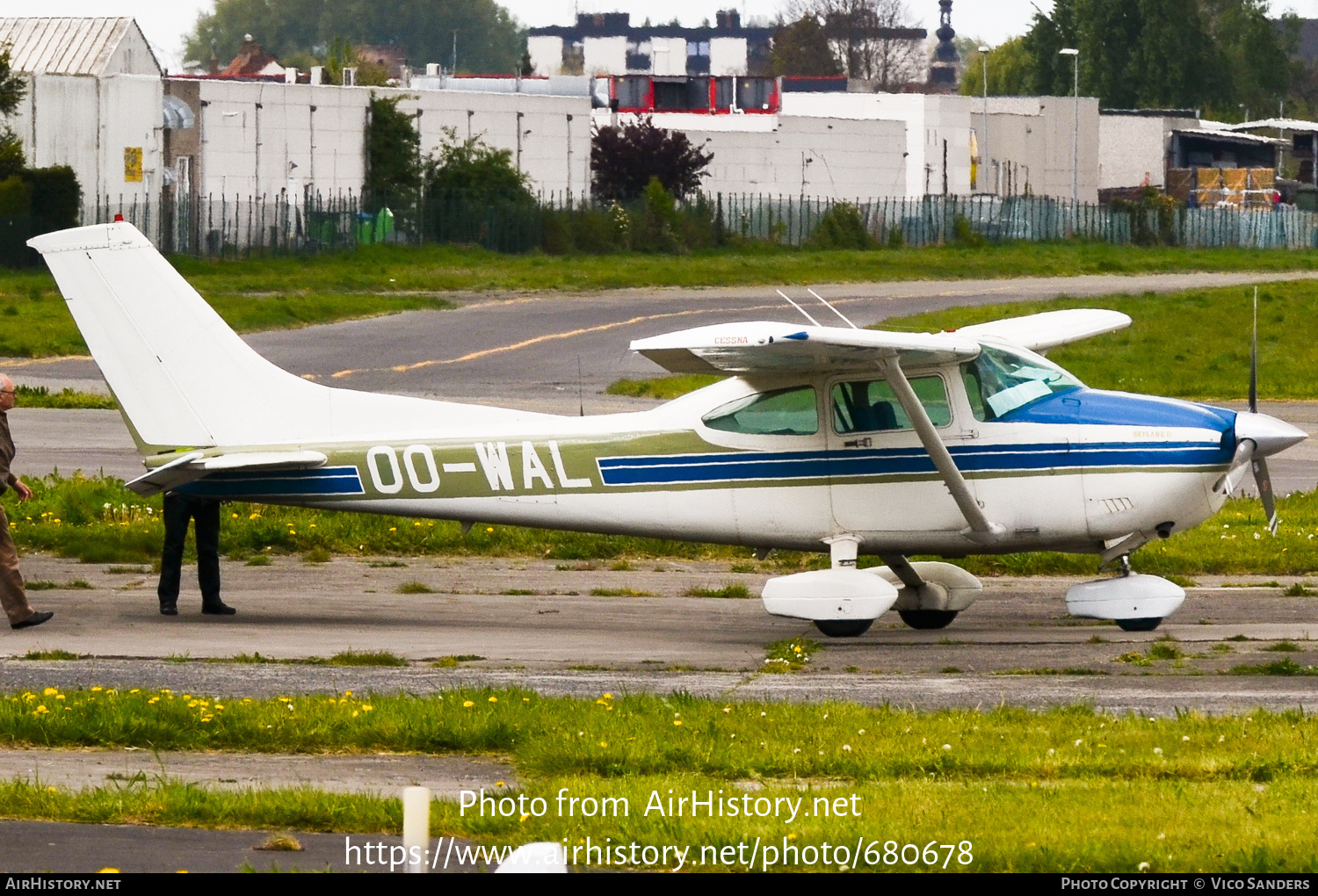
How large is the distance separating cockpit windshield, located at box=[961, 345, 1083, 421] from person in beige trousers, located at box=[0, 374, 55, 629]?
6.52 meters

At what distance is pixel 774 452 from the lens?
1252 centimetres

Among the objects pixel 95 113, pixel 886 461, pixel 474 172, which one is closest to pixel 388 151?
pixel 474 172

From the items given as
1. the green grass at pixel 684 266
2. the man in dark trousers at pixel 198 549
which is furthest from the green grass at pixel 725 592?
the green grass at pixel 684 266

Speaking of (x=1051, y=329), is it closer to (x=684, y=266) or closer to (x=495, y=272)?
(x=495, y=272)

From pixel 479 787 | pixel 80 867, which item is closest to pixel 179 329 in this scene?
pixel 479 787

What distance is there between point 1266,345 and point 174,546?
2499 cm

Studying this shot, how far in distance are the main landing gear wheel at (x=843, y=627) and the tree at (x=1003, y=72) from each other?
440 ft

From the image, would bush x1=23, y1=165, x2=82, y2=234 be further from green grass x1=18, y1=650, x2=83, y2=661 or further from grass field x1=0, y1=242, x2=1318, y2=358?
green grass x1=18, y1=650, x2=83, y2=661

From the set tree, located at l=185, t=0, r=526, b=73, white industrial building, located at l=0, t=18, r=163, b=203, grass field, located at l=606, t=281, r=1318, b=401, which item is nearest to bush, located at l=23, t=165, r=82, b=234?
white industrial building, located at l=0, t=18, r=163, b=203

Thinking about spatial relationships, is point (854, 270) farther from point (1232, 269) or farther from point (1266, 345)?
point (1266, 345)

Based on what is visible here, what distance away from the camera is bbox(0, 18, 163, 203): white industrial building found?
50094mm

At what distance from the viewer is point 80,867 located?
6465mm

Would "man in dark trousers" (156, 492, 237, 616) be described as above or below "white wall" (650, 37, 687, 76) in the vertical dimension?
below

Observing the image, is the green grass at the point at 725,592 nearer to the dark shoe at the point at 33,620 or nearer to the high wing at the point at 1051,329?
the high wing at the point at 1051,329
